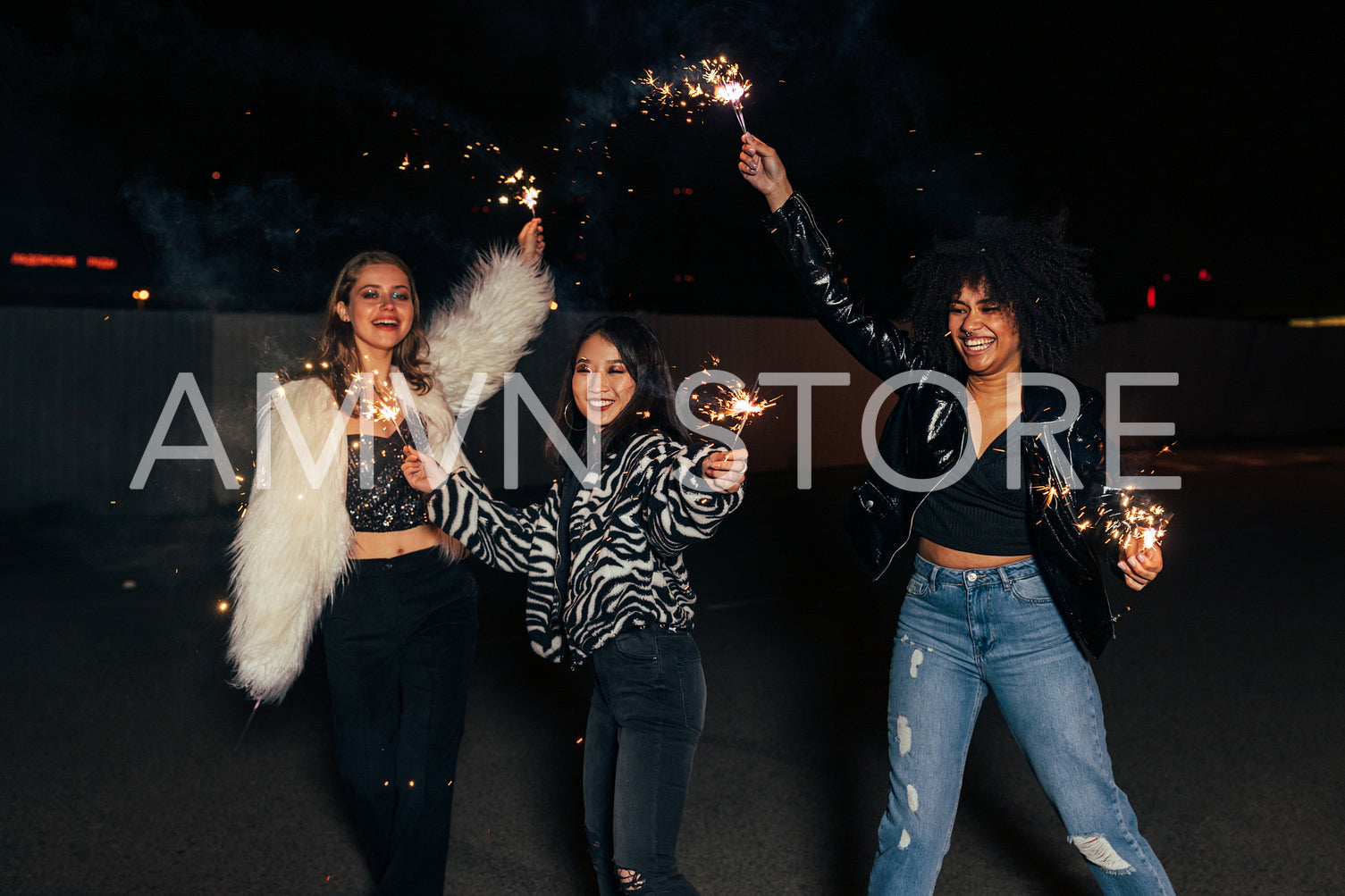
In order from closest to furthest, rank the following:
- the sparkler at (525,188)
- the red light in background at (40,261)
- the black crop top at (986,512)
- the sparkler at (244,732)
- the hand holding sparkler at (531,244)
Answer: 1. the black crop top at (986,512)
2. the sparkler at (525,188)
3. the hand holding sparkler at (531,244)
4. the sparkler at (244,732)
5. the red light in background at (40,261)

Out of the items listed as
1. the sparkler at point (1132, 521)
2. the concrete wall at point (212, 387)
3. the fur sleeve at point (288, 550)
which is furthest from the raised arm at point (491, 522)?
the sparkler at point (1132, 521)

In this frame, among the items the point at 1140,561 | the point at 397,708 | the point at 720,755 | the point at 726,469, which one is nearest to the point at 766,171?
the point at 726,469

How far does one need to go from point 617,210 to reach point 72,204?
758cm

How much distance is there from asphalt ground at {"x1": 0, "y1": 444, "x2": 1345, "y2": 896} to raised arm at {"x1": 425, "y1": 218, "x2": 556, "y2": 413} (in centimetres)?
165

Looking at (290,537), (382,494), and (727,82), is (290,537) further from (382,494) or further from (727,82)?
(727,82)

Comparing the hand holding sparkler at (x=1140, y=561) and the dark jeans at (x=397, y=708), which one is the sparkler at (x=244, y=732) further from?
the hand holding sparkler at (x=1140, y=561)

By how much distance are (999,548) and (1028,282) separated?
700mm

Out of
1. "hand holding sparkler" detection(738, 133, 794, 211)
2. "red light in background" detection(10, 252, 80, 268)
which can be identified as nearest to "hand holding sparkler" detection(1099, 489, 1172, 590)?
"hand holding sparkler" detection(738, 133, 794, 211)

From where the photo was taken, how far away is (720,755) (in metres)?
4.78

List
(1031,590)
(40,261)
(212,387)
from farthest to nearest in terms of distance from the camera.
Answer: (40,261) → (212,387) → (1031,590)

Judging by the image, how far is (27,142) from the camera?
13.9 meters

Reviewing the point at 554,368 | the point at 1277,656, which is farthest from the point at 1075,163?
the point at 1277,656

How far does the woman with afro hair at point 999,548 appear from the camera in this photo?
8.68 feet

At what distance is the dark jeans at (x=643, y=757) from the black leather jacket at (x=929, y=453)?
0.63 m
